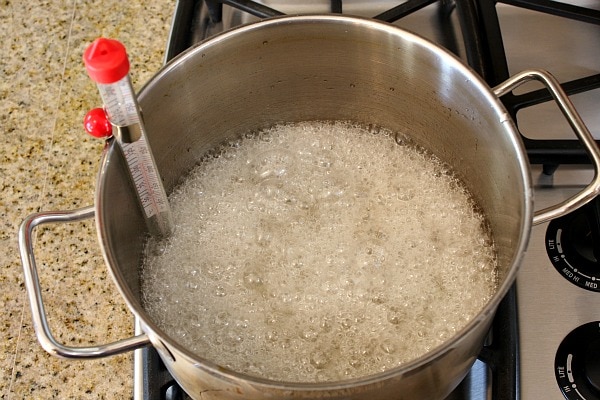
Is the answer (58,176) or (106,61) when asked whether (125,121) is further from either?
(58,176)

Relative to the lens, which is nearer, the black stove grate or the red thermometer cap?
the red thermometer cap

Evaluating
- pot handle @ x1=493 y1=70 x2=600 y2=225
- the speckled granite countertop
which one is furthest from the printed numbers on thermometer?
pot handle @ x1=493 y1=70 x2=600 y2=225

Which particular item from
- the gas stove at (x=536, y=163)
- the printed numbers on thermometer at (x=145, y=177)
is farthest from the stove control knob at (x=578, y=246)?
the printed numbers on thermometer at (x=145, y=177)

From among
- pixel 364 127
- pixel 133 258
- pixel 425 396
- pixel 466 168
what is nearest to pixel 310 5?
pixel 364 127

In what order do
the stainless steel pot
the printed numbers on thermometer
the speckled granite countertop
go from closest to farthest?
the stainless steel pot < the printed numbers on thermometer < the speckled granite countertop

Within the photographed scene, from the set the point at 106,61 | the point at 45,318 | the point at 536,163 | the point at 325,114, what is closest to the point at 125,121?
the point at 106,61

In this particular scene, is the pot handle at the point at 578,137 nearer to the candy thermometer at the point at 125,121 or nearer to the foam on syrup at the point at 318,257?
the foam on syrup at the point at 318,257

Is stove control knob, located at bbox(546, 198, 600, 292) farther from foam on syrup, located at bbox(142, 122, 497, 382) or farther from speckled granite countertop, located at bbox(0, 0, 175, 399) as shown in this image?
speckled granite countertop, located at bbox(0, 0, 175, 399)
